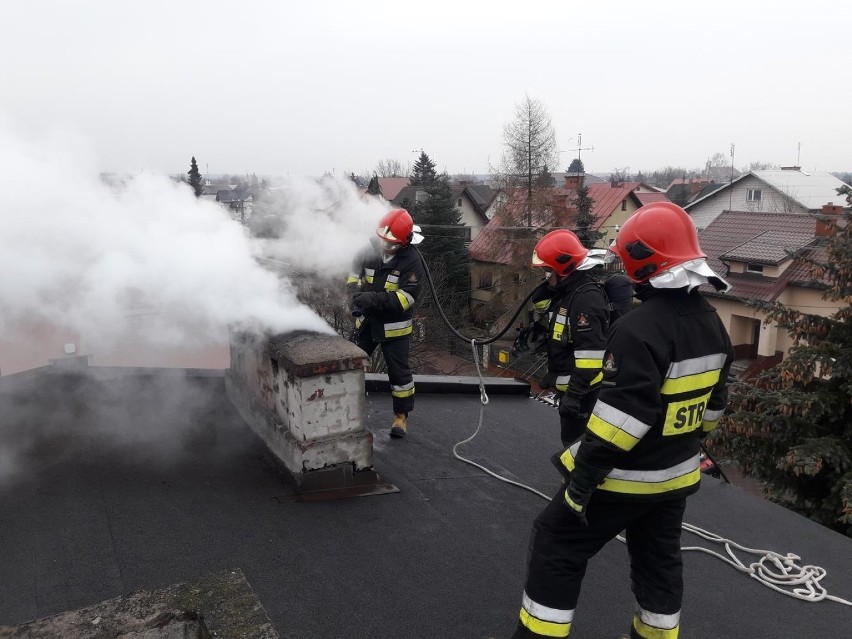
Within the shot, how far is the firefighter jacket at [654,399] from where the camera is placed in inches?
99.0

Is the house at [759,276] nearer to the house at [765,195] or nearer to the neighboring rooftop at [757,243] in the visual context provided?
the neighboring rooftop at [757,243]

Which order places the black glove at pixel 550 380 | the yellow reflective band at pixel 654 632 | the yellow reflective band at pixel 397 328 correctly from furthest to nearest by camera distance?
1. the yellow reflective band at pixel 397 328
2. the black glove at pixel 550 380
3. the yellow reflective band at pixel 654 632

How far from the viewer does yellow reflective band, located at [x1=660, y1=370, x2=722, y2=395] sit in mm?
2629

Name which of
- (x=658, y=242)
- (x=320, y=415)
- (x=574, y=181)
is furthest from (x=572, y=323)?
(x=574, y=181)

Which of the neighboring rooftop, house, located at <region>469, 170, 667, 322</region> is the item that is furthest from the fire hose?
house, located at <region>469, 170, 667, 322</region>

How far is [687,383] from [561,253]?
2.14 metres

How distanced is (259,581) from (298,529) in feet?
1.88

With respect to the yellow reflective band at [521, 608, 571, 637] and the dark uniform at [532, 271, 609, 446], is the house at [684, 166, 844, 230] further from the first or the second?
the yellow reflective band at [521, 608, 571, 637]

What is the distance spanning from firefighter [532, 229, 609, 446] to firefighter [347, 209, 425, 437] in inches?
46.4

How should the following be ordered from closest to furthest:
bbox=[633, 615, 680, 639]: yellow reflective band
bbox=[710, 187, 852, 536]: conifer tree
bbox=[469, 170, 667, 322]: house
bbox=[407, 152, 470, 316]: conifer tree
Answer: bbox=[633, 615, 680, 639]: yellow reflective band → bbox=[710, 187, 852, 536]: conifer tree → bbox=[469, 170, 667, 322]: house → bbox=[407, 152, 470, 316]: conifer tree

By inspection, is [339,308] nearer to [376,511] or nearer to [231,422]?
[231,422]

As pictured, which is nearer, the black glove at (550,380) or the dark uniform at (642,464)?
the dark uniform at (642,464)

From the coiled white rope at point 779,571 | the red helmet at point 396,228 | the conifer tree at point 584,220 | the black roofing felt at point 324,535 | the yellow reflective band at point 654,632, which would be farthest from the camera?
the conifer tree at point 584,220

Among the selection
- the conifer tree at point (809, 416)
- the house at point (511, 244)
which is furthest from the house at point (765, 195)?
the conifer tree at point (809, 416)
